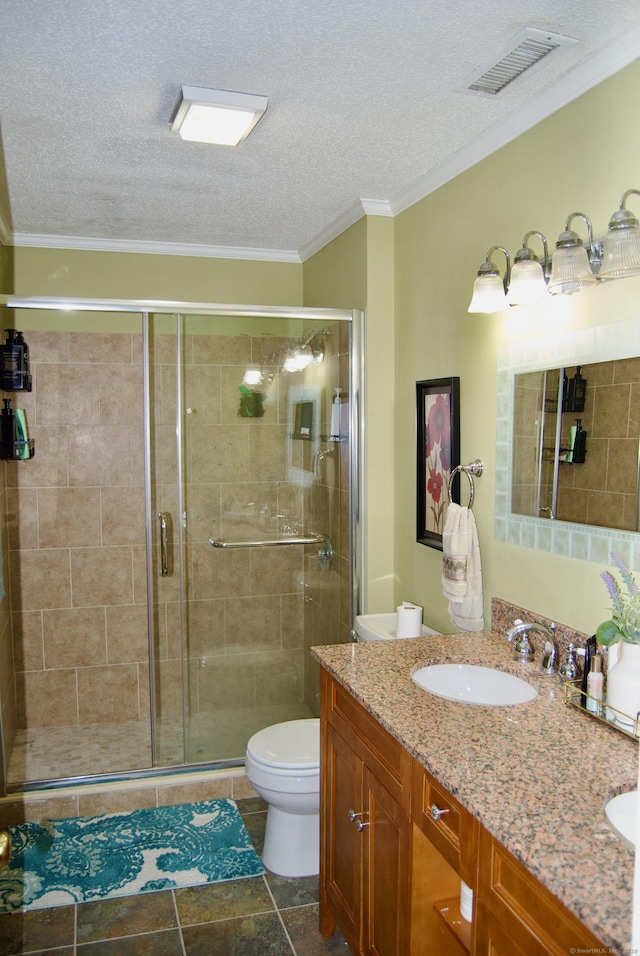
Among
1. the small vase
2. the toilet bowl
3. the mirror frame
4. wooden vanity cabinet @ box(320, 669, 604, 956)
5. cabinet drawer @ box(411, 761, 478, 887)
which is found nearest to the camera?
wooden vanity cabinet @ box(320, 669, 604, 956)

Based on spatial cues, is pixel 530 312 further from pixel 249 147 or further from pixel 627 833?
pixel 627 833

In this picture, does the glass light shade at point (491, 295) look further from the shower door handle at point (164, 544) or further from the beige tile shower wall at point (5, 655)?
the beige tile shower wall at point (5, 655)

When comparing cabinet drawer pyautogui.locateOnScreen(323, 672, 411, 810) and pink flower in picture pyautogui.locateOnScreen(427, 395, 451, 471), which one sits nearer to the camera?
Result: cabinet drawer pyautogui.locateOnScreen(323, 672, 411, 810)

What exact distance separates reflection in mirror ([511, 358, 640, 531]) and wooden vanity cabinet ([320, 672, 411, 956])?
2.61 ft

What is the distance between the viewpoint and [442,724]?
1.66m

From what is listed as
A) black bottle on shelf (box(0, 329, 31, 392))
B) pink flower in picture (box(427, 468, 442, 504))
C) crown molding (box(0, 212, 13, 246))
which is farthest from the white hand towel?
crown molding (box(0, 212, 13, 246))

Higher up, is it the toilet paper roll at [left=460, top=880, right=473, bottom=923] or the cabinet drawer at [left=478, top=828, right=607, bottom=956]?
the cabinet drawer at [left=478, top=828, right=607, bottom=956]

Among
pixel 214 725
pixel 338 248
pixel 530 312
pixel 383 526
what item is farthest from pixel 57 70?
pixel 214 725

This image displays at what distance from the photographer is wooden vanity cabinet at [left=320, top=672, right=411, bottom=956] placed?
5.52ft

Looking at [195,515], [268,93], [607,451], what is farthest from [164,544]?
[607,451]

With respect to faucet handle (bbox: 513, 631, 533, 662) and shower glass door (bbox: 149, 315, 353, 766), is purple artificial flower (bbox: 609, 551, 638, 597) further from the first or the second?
shower glass door (bbox: 149, 315, 353, 766)

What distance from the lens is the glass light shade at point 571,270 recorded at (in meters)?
1.85

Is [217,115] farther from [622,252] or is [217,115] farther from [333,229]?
[333,229]

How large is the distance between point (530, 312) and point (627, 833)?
1.47 meters
